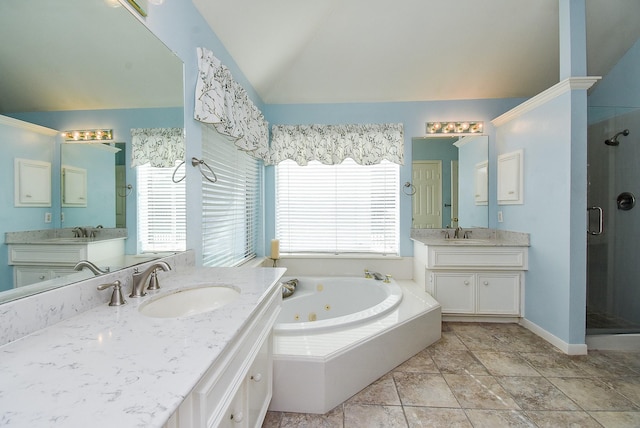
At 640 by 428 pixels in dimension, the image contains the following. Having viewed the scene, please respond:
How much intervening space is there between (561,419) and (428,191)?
6.99 feet

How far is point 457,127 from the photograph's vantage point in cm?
310

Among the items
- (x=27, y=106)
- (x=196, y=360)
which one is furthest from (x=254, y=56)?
(x=196, y=360)

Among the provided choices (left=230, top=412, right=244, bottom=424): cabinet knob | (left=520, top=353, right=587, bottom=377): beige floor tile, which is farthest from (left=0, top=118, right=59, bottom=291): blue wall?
(left=520, top=353, right=587, bottom=377): beige floor tile

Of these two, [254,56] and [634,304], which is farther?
[634,304]

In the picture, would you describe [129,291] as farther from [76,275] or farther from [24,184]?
[24,184]

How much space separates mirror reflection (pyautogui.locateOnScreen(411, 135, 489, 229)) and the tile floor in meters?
1.35

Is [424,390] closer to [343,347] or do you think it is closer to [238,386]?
[343,347]

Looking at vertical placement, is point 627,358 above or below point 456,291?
below

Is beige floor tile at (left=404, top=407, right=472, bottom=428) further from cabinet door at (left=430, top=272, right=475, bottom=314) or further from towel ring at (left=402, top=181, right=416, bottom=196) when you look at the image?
towel ring at (left=402, top=181, right=416, bottom=196)

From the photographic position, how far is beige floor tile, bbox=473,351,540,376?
191 cm

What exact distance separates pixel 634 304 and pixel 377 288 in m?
2.37

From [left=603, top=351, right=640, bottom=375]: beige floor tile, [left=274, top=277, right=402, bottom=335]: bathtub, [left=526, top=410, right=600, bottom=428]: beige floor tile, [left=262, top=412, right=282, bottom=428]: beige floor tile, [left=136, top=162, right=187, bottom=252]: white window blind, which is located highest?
[left=136, top=162, right=187, bottom=252]: white window blind

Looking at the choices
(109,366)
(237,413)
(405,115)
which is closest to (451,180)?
(405,115)

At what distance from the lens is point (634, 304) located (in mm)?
2555
